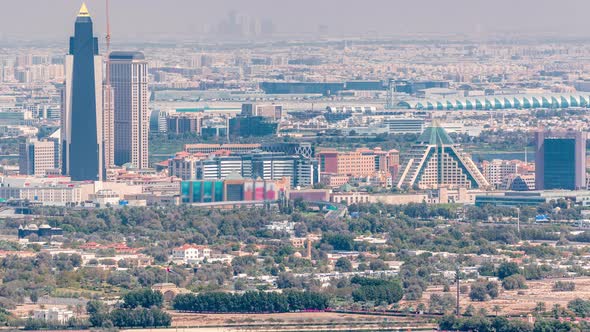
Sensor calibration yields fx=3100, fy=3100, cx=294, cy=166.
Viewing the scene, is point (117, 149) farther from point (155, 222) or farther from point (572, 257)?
point (572, 257)

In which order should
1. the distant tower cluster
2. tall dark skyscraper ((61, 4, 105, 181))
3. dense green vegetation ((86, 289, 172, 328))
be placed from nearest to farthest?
dense green vegetation ((86, 289, 172, 328))
tall dark skyscraper ((61, 4, 105, 181))
the distant tower cluster

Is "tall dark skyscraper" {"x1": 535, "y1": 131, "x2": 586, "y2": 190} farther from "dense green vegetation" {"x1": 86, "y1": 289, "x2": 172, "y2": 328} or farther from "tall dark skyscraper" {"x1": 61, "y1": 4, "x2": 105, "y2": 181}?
"dense green vegetation" {"x1": 86, "y1": 289, "x2": 172, "y2": 328}

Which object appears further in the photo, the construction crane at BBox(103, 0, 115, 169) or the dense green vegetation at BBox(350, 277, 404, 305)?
the construction crane at BBox(103, 0, 115, 169)

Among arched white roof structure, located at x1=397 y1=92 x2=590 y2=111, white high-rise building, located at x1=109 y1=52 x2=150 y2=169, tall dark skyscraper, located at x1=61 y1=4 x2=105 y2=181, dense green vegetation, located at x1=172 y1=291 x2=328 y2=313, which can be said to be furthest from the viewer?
arched white roof structure, located at x1=397 y1=92 x2=590 y2=111

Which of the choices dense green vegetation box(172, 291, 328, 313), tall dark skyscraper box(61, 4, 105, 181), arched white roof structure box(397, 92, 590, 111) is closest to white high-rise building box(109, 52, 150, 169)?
tall dark skyscraper box(61, 4, 105, 181)

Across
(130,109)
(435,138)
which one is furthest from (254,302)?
(130,109)

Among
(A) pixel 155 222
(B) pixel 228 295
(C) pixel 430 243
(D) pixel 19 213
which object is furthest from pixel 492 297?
(D) pixel 19 213

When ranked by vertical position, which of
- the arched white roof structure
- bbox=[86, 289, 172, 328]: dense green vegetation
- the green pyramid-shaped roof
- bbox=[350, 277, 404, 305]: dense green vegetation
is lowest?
bbox=[86, 289, 172, 328]: dense green vegetation

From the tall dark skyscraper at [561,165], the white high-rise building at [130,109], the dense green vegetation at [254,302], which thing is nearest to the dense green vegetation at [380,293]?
the dense green vegetation at [254,302]
